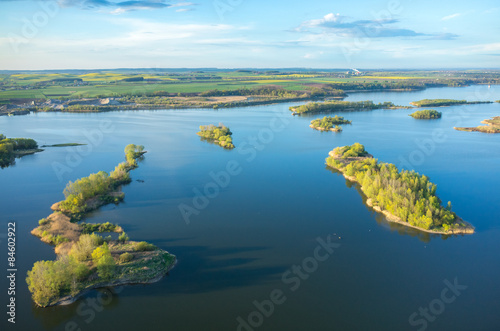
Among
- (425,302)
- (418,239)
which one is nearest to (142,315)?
(425,302)

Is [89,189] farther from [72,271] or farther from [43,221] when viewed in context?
[72,271]

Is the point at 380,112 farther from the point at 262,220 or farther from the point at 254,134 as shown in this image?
the point at 262,220

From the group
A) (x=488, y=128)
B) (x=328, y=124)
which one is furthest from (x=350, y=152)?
(x=488, y=128)

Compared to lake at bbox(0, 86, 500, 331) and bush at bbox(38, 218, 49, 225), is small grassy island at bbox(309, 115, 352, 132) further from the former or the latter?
bush at bbox(38, 218, 49, 225)

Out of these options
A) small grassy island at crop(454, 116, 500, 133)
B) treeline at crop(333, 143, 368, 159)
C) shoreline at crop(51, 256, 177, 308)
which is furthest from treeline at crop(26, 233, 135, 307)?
small grassy island at crop(454, 116, 500, 133)

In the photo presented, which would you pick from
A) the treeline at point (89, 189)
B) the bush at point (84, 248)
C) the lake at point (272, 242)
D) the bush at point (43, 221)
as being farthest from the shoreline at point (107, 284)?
the treeline at point (89, 189)
